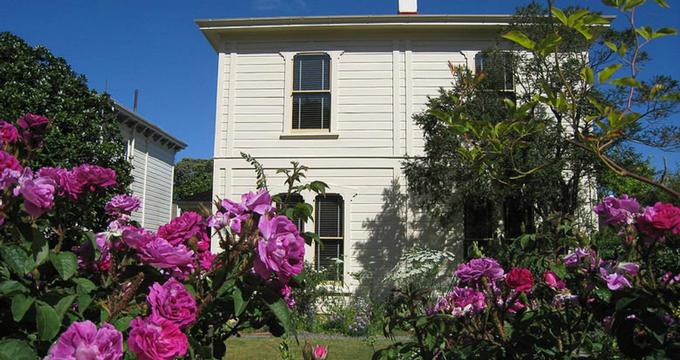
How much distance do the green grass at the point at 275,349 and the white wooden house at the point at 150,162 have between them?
38.4 feet

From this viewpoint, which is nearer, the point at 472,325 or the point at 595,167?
the point at 472,325

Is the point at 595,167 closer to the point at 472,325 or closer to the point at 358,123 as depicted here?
the point at 358,123

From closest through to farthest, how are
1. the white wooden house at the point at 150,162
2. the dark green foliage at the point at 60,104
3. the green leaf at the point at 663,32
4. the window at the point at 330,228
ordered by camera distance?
1. the green leaf at the point at 663,32
2. the dark green foliage at the point at 60,104
3. the window at the point at 330,228
4. the white wooden house at the point at 150,162

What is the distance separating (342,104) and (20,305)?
382 inches

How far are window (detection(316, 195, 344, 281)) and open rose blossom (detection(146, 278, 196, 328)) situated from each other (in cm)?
902

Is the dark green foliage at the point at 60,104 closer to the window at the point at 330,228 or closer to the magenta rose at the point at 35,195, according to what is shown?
the window at the point at 330,228

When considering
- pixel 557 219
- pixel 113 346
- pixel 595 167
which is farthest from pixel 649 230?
pixel 595 167

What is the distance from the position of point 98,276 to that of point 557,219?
2.06 m

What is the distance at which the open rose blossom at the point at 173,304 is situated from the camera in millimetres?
1309

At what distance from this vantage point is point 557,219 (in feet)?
8.80

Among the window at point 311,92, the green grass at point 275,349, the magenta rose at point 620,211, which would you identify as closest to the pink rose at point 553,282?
the magenta rose at point 620,211

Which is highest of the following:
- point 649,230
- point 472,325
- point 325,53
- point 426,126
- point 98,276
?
point 325,53

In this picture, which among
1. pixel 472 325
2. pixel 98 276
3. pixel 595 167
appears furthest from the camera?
pixel 595 167

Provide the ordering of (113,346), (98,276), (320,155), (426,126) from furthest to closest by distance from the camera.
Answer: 1. (320,155)
2. (426,126)
3. (98,276)
4. (113,346)
